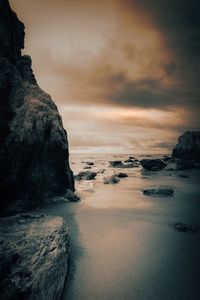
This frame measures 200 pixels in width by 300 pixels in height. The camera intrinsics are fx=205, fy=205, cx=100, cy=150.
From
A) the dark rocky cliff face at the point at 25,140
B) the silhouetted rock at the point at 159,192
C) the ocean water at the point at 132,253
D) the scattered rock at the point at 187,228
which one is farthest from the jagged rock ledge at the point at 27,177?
the silhouetted rock at the point at 159,192

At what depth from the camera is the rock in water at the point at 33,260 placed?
336 cm

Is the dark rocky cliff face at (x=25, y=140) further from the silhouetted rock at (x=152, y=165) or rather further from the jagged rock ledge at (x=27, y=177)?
the silhouetted rock at (x=152, y=165)

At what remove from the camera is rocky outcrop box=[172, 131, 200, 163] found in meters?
39.9

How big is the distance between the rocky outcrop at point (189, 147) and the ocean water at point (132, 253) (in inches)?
1312

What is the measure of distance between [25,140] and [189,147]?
3785 cm

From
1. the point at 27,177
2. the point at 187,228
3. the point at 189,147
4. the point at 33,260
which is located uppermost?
the point at 189,147

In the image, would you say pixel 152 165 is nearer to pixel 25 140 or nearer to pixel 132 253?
pixel 25 140

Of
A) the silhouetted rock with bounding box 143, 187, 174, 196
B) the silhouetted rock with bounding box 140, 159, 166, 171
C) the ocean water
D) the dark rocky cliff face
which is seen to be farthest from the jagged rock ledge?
the silhouetted rock with bounding box 140, 159, 166, 171

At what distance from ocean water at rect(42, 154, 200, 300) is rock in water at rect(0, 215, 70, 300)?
0.57 meters

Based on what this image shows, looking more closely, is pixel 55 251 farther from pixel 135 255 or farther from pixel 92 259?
pixel 135 255

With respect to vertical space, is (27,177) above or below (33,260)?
above

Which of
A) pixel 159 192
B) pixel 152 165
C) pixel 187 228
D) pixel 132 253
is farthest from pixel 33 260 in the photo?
pixel 152 165

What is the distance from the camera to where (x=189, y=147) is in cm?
4078

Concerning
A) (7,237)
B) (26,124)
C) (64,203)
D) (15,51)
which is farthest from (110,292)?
(15,51)
